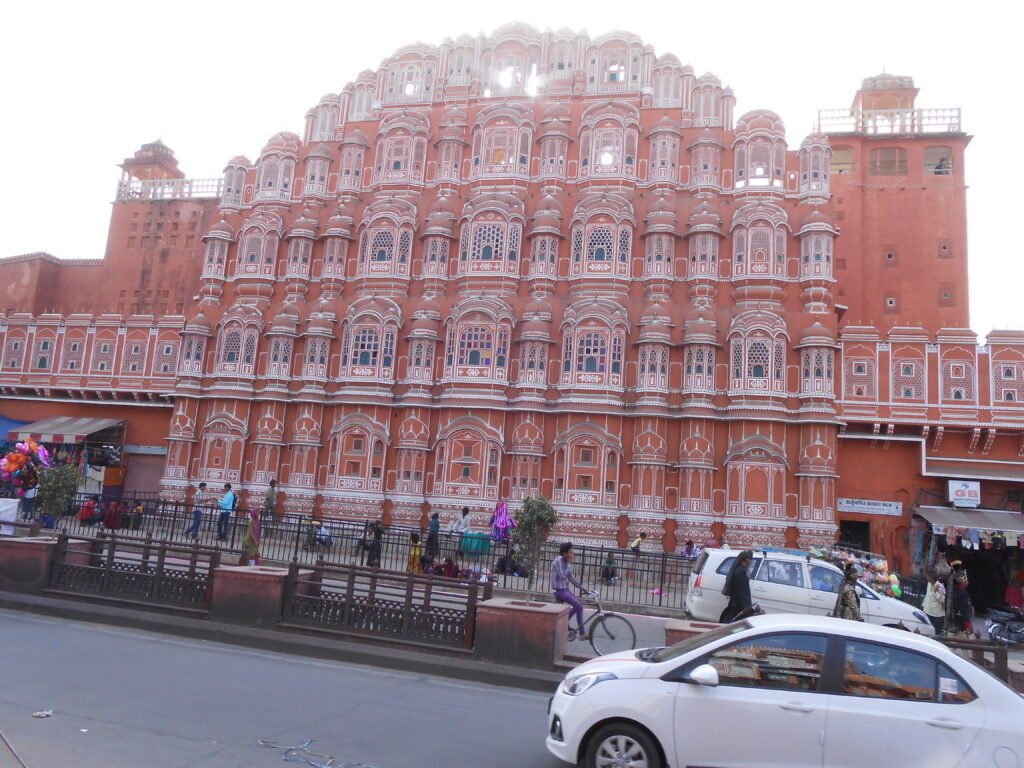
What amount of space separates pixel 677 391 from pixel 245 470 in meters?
17.0

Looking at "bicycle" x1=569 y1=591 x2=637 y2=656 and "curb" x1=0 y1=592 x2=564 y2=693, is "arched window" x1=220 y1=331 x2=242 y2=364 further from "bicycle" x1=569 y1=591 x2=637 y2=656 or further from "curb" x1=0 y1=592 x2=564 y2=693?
"bicycle" x1=569 y1=591 x2=637 y2=656

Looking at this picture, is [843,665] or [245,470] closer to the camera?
[843,665]

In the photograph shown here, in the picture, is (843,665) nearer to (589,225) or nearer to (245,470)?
(589,225)

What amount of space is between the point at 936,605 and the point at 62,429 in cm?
3329

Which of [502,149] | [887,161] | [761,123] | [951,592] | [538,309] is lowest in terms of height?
[951,592]

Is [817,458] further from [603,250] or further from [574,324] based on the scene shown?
[603,250]

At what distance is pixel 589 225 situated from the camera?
94.6 feet

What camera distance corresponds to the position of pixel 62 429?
32688mm

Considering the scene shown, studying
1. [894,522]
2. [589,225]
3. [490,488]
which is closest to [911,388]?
[894,522]

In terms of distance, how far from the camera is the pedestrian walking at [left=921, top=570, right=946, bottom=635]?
15430mm

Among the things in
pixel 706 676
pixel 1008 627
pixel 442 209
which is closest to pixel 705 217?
pixel 442 209

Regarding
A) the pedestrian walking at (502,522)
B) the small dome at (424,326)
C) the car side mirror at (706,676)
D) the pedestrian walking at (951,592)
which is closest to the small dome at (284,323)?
the small dome at (424,326)

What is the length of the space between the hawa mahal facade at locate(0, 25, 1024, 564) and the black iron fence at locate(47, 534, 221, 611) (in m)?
15.9

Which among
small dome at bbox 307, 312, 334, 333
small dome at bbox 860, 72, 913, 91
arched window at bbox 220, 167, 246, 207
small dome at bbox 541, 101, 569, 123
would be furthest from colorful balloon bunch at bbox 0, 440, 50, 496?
small dome at bbox 860, 72, 913, 91
